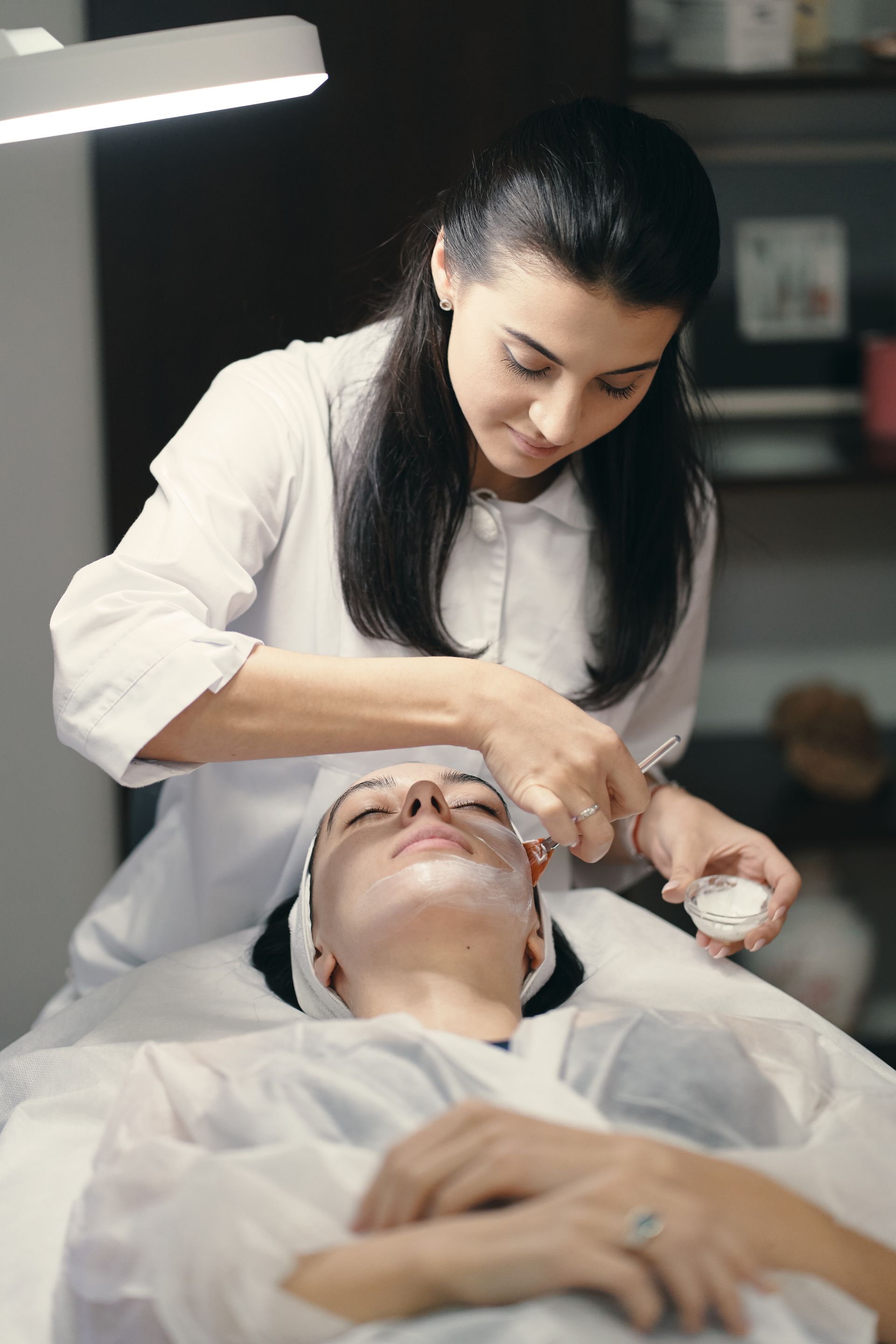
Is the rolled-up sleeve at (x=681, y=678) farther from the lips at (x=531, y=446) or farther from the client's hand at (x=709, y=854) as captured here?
the lips at (x=531, y=446)

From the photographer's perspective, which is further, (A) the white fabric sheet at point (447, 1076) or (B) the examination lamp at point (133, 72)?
(B) the examination lamp at point (133, 72)

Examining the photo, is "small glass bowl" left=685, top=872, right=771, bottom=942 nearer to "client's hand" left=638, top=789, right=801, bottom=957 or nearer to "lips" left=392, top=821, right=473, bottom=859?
"client's hand" left=638, top=789, right=801, bottom=957

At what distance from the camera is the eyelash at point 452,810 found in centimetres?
130

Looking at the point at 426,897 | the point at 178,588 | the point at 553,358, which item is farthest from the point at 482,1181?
the point at 553,358

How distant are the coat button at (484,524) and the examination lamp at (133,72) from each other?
56 cm

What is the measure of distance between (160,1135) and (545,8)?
1.64 m

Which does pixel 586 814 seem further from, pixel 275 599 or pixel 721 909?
pixel 275 599

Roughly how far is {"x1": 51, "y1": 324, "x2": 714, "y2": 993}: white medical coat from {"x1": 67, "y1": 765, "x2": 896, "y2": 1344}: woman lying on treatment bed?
1.24 feet

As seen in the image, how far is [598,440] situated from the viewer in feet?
4.91

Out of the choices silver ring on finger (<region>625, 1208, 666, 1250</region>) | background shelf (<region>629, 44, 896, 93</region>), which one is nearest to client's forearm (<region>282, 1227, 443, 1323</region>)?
silver ring on finger (<region>625, 1208, 666, 1250</region>)

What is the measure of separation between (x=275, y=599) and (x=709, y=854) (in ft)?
2.06

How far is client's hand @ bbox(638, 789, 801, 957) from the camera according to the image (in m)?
1.38

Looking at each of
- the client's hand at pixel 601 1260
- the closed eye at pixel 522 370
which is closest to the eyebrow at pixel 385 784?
the closed eye at pixel 522 370

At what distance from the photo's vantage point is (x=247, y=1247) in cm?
82
